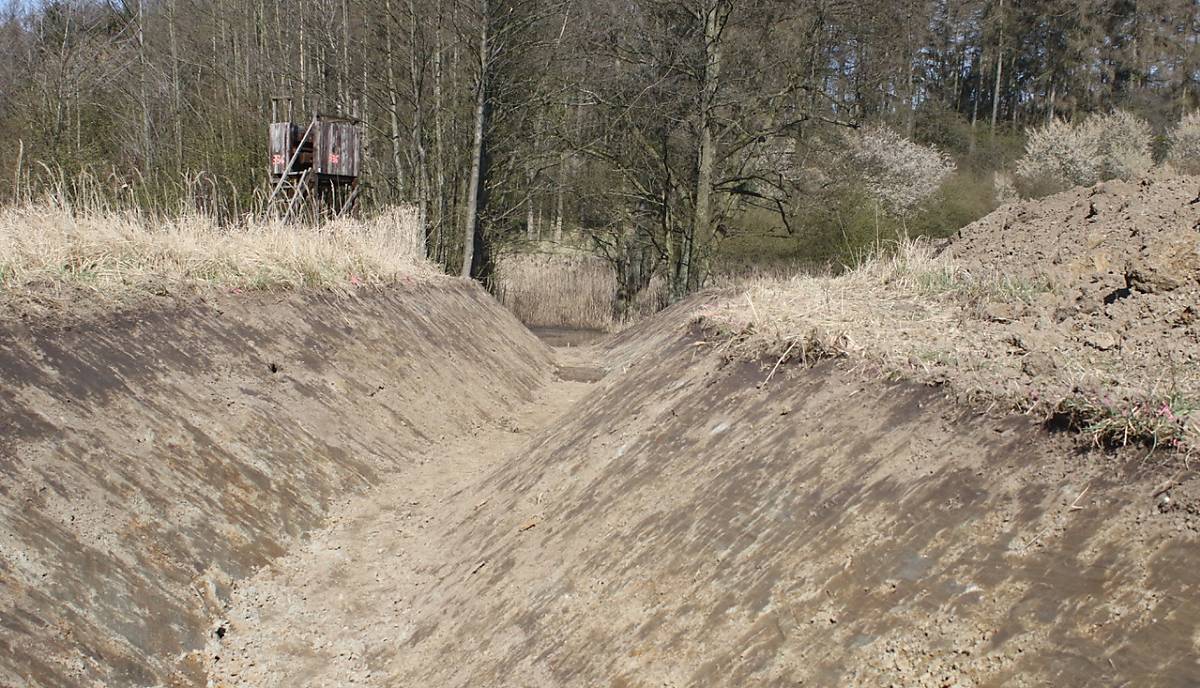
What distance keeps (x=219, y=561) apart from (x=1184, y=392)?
15.5 ft

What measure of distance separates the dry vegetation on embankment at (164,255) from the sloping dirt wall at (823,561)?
373 cm

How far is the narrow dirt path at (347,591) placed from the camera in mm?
4480

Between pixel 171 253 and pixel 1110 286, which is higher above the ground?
pixel 1110 286

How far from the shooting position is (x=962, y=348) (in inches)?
167

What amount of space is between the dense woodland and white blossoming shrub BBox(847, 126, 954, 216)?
1598mm

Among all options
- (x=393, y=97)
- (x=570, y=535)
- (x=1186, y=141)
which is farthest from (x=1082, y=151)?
(x=570, y=535)

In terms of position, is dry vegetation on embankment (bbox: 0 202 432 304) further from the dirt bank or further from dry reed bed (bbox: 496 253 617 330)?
dry reed bed (bbox: 496 253 617 330)

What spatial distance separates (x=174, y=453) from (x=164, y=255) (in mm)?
2852

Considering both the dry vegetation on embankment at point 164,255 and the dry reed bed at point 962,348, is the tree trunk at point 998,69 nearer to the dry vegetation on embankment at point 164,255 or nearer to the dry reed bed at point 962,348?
the dry vegetation on embankment at point 164,255

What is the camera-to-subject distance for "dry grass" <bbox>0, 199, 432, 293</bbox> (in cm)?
678

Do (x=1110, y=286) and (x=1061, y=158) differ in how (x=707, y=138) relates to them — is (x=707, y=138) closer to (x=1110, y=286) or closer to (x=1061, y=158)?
(x=1110, y=286)

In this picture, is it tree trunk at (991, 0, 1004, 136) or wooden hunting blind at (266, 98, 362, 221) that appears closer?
wooden hunting blind at (266, 98, 362, 221)

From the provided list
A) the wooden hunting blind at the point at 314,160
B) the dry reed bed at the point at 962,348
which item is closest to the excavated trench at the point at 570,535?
the dry reed bed at the point at 962,348

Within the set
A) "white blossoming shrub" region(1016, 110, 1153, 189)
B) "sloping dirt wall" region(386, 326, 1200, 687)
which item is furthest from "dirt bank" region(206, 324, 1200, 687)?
"white blossoming shrub" region(1016, 110, 1153, 189)
